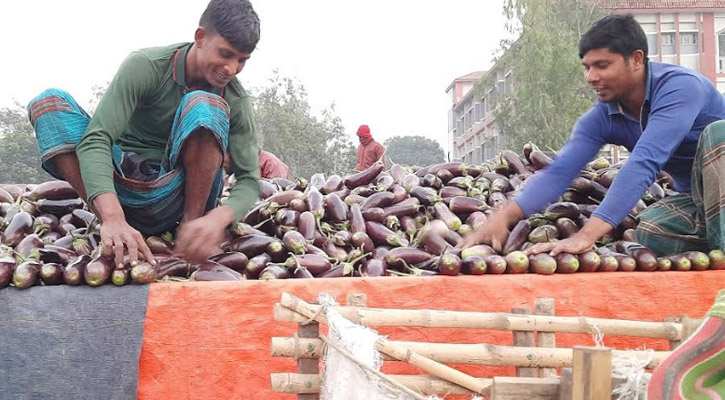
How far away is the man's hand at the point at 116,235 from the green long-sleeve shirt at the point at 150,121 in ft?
0.14

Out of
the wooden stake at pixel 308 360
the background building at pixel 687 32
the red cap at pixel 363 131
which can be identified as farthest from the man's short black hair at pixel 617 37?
the background building at pixel 687 32

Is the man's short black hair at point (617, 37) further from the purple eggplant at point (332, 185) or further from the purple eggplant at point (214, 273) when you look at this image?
the purple eggplant at point (214, 273)

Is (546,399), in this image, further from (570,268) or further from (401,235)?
(401,235)

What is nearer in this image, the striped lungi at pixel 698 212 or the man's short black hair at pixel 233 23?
the man's short black hair at pixel 233 23

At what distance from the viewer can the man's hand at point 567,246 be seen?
2.46 meters

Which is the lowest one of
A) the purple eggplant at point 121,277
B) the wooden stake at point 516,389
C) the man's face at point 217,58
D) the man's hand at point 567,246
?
the wooden stake at point 516,389

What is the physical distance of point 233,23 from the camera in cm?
249

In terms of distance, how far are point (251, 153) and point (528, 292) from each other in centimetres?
122

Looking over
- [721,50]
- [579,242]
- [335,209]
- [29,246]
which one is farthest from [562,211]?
[721,50]

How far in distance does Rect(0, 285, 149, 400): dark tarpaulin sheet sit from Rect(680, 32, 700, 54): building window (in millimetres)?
35495

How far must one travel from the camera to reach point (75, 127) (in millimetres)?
2420

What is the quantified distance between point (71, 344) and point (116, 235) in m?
0.35

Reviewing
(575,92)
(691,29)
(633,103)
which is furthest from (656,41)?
(633,103)

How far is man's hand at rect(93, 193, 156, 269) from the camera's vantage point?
7.17 ft
